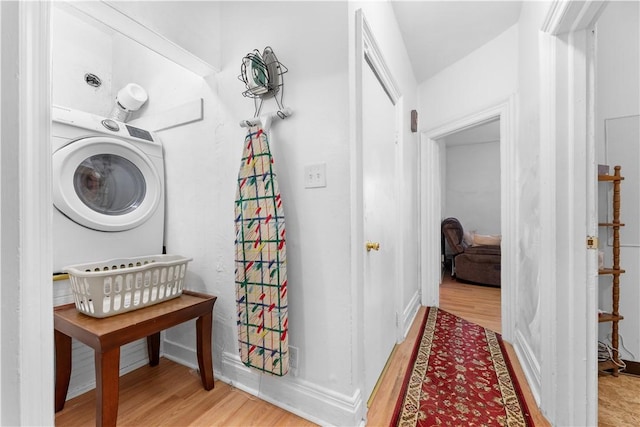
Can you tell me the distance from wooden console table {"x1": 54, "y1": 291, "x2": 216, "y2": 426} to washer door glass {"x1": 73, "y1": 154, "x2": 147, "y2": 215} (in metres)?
0.56

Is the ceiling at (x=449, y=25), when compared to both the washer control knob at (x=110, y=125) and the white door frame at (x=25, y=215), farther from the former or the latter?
the white door frame at (x=25, y=215)

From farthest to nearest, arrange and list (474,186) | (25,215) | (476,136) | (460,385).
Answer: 1. (474,186)
2. (476,136)
3. (460,385)
4. (25,215)

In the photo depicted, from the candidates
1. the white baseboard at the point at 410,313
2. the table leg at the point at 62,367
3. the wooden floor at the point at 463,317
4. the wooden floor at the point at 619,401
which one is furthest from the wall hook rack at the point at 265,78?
the wooden floor at the point at 619,401

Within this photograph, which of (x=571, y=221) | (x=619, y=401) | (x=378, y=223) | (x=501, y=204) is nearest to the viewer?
(x=571, y=221)

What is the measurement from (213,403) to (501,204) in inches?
93.3

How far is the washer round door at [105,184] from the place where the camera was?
142 centimetres

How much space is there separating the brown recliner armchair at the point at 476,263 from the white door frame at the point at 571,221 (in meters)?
2.62

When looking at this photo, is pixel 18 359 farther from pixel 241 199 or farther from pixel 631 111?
pixel 631 111

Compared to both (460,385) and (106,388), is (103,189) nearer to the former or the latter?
(106,388)

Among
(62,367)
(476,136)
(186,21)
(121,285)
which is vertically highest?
(476,136)

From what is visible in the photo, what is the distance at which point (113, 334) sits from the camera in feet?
3.66

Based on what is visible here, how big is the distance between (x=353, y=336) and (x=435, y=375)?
0.81 meters

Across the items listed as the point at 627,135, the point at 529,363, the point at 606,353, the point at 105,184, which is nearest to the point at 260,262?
the point at 105,184

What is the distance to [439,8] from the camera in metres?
1.93
